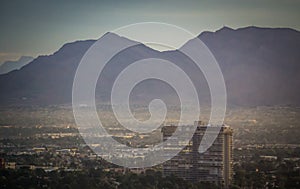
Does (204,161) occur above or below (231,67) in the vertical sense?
below

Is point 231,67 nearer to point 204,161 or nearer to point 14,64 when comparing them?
point 204,161

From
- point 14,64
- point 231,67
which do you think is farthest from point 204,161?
point 14,64

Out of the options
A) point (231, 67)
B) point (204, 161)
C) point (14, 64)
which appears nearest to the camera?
point (204, 161)

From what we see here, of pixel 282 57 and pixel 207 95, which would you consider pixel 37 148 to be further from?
pixel 282 57

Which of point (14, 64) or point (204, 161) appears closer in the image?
point (204, 161)

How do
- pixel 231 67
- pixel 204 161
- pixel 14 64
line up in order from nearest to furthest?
pixel 204 161 < pixel 231 67 < pixel 14 64
